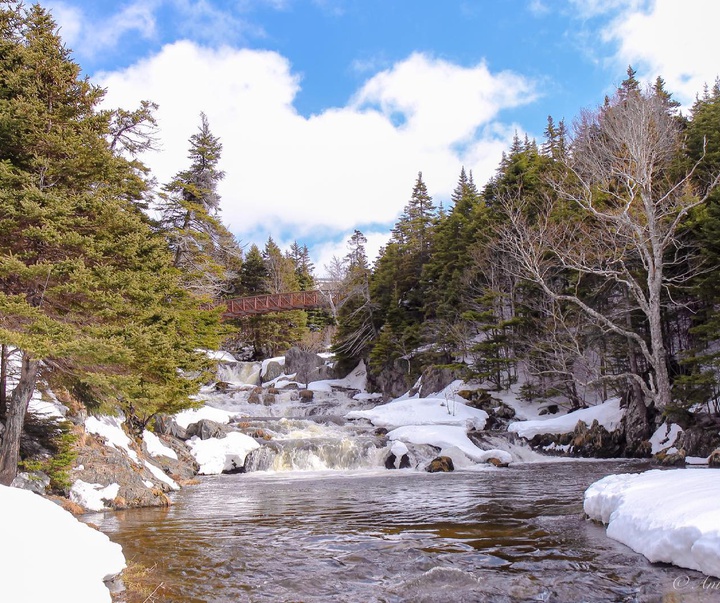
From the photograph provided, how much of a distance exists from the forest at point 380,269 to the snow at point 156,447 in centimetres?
87

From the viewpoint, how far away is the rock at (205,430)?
19.8 metres

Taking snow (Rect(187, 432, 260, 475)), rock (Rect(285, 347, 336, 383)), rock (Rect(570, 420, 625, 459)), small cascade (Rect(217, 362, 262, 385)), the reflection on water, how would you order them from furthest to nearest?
small cascade (Rect(217, 362, 262, 385))
rock (Rect(285, 347, 336, 383))
rock (Rect(570, 420, 625, 459))
snow (Rect(187, 432, 260, 475))
the reflection on water

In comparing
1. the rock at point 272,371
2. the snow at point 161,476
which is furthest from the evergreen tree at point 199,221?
the rock at point 272,371

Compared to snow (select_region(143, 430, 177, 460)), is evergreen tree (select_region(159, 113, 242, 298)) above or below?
above

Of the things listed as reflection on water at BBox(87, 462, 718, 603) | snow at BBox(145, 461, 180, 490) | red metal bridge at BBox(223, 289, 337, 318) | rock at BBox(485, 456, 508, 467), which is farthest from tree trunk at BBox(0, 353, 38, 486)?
red metal bridge at BBox(223, 289, 337, 318)

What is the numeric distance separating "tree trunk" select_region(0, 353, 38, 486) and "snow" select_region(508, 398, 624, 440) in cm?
1834

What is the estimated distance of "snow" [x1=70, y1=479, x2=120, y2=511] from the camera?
1008 centimetres

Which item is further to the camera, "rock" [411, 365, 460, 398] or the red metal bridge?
the red metal bridge

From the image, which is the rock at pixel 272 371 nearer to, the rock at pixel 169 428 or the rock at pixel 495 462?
the rock at pixel 169 428

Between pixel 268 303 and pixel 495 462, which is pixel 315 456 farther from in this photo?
pixel 268 303

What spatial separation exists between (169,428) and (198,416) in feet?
12.0

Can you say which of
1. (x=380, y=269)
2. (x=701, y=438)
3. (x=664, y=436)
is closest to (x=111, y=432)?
(x=701, y=438)

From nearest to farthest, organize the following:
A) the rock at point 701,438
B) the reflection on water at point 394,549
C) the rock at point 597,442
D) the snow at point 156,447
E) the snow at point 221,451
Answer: the reflection on water at point 394,549
the rock at point 701,438
the snow at point 156,447
the snow at point 221,451
the rock at point 597,442

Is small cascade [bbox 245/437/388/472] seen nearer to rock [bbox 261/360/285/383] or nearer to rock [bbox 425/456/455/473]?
rock [bbox 425/456/455/473]
